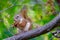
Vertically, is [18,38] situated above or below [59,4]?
below

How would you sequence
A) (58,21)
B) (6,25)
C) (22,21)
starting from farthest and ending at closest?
(6,25), (22,21), (58,21)

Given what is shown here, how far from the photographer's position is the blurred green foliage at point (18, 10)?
1.18m

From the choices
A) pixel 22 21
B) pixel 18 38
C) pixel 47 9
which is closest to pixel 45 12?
pixel 47 9

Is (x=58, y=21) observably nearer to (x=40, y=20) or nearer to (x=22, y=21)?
(x=22, y=21)

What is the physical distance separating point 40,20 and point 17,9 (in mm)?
174

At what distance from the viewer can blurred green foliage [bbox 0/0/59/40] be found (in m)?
1.18

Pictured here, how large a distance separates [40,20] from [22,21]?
23 centimetres

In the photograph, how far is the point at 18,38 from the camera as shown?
2.66 feet

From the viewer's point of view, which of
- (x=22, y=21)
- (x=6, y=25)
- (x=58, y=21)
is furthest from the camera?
(x=6, y=25)

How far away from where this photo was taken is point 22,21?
1.06m

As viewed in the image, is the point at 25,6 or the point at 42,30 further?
the point at 25,6

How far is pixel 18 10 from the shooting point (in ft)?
4.02

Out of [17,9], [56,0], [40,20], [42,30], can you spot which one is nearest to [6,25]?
[17,9]

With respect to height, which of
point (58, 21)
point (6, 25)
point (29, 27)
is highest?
point (6, 25)
